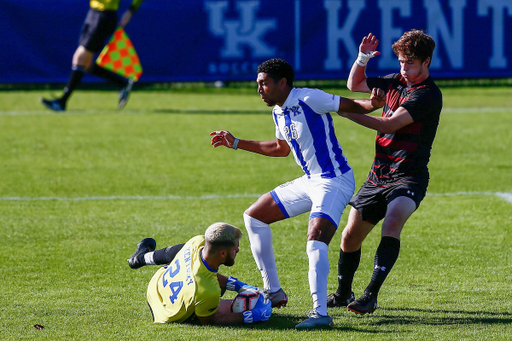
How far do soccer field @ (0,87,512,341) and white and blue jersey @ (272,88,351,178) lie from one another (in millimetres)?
1066

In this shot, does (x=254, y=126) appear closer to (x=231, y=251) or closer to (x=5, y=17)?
(x=5, y=17)

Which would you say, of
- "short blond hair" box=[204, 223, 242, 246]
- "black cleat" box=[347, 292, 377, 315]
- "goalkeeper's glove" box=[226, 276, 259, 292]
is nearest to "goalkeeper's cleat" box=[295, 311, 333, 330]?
"black cleat" box=[347, 292, 377, 315]

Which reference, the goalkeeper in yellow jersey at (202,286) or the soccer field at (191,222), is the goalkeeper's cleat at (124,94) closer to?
the soccer field at (191,222)

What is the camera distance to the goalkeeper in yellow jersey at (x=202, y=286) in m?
4.66

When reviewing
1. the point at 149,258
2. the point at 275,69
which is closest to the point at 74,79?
the point at 149,258

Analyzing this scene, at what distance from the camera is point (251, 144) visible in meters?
5.55

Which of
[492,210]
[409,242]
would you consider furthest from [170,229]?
[492,210]

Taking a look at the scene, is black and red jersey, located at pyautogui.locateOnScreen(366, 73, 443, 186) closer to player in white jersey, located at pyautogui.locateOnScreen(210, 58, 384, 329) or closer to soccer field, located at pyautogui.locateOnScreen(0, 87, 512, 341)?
player in white jersey, located at pyautogui.locateOnScreen(210, 58, 384, 329)

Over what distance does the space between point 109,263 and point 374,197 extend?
8.68ft

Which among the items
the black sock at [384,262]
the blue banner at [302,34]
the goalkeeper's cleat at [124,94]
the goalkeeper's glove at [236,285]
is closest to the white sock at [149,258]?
the goalkeeper's glove at [236,285]

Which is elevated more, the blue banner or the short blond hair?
the short blond hair

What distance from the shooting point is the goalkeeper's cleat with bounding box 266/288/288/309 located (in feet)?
17.4

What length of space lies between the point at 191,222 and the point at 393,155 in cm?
344

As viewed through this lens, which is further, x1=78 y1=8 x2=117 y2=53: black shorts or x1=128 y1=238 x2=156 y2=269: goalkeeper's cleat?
x1=78 y1=8 x2=117 y2=53: black shorts
